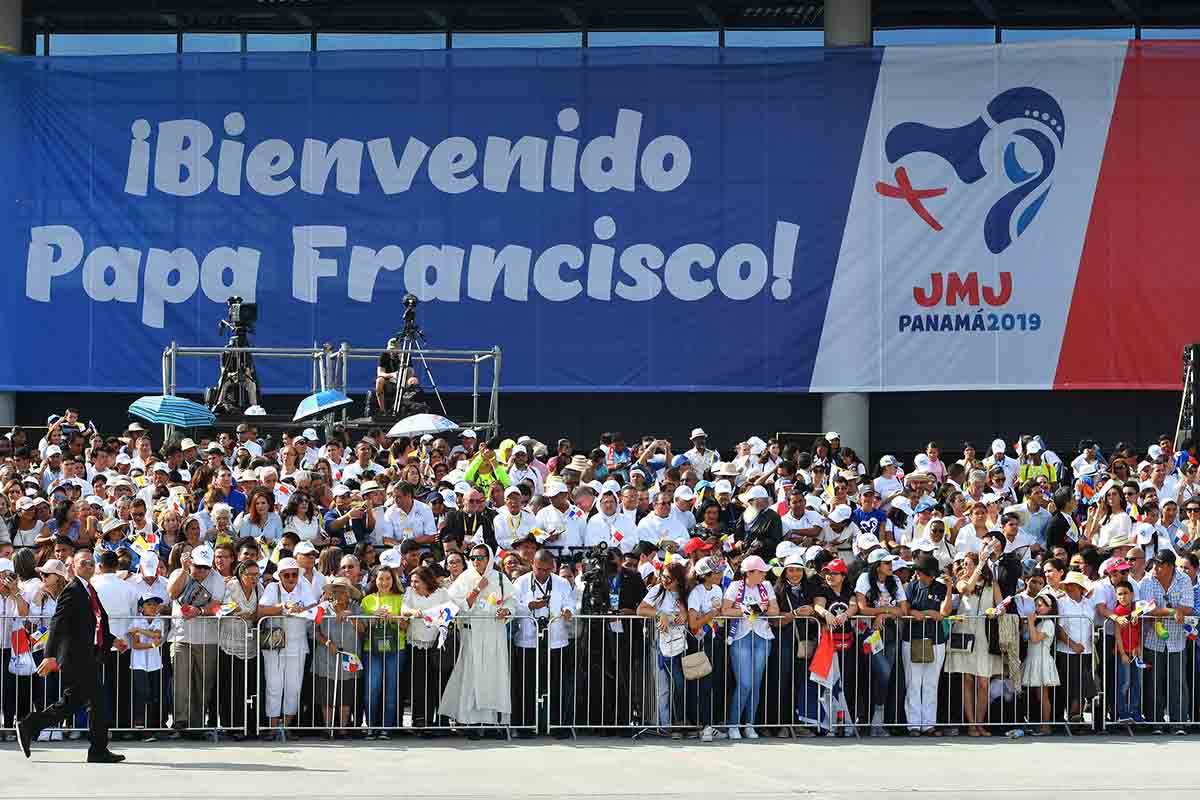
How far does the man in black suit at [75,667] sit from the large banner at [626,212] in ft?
53.9

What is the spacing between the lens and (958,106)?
28969 millimetres

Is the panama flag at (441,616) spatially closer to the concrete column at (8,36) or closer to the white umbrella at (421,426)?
the white umbrella at (421,426)

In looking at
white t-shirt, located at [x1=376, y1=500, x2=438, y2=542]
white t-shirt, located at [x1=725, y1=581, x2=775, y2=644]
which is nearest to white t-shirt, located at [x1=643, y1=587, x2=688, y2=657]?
white t-shirt, located at [x1=725, y1=581, x2=775, y2=644]

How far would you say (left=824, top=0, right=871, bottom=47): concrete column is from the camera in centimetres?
2928

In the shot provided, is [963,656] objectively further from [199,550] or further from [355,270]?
[355,270]

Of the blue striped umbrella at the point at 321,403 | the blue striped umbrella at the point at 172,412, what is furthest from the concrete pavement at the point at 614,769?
the blue striped umbrella at the point at 321,403

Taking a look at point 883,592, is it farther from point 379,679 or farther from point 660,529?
point 379,679

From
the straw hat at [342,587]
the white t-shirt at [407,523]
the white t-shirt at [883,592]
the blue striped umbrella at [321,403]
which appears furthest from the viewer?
the blue striped umbrella at [321,403]

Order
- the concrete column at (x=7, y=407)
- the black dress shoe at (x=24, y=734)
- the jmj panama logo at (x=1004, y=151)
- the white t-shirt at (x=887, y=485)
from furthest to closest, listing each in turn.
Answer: the concrete column at (x=7, y=407), the jmj panama logo at (x=1004, y=151), the white t-shirt at (x=887, y=485), the black dress shoe at (x=24, y=734)

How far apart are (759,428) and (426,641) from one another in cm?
1696

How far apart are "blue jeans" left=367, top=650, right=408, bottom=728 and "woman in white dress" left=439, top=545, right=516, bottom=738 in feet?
1.23

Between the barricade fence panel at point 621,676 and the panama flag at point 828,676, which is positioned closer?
the barricade fence panel at point 621,676

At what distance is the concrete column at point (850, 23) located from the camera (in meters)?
29.3

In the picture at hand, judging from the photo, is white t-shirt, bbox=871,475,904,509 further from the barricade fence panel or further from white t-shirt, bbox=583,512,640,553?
the barricade fence panel
